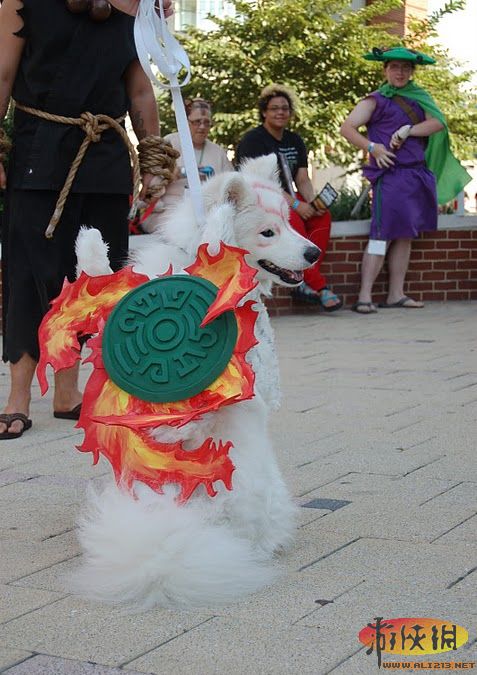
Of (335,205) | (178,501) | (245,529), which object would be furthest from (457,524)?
(335,205)

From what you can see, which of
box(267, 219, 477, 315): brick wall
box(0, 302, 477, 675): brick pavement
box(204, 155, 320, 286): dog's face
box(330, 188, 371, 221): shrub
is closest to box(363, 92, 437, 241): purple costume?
box(267, 219, 477, 315): brick wall

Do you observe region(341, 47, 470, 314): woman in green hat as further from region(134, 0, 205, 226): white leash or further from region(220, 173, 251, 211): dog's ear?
region(220, 173, 251, 211): dog's ear

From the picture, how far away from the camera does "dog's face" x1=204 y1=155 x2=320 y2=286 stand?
3.58 metres

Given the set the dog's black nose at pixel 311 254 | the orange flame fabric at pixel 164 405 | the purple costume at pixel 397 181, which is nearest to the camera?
the orange flame fabric at pixel 164 405

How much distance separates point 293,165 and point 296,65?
785 cm

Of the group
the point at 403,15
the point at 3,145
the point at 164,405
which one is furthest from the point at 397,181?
the point at 403,15

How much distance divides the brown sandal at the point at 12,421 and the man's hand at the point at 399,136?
5913 mm

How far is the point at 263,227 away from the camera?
145 inches

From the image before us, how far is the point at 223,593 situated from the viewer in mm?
3271

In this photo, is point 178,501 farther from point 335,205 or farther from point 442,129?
point 335,205

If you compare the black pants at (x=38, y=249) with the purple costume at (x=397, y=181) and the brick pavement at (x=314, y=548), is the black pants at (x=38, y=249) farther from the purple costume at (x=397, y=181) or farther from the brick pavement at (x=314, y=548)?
the purple costume at (x=397, y=181)

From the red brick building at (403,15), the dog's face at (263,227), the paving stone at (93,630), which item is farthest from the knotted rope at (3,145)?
the red brick building at (403,15)

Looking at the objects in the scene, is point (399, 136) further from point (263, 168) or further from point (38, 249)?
point (263, 168)
